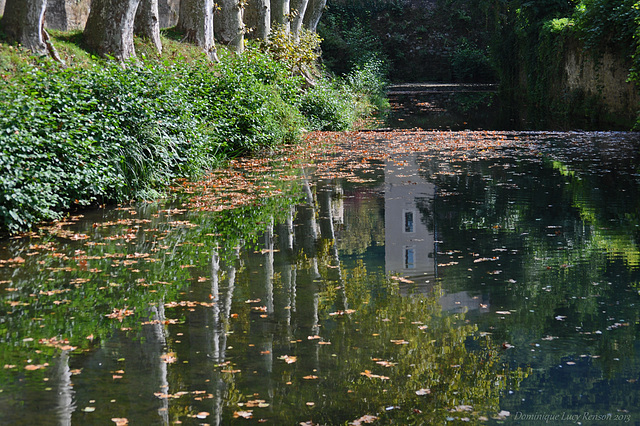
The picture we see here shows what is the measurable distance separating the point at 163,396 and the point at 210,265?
3.17 metres

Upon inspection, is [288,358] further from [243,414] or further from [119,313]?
[119,313]

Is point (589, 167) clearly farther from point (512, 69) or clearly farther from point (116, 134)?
point (512, 69)

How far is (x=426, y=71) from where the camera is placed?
5738 centimetres

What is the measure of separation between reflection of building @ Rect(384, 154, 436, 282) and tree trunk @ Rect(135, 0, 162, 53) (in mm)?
8271

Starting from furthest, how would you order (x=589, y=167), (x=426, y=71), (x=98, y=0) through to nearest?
(x=426, y=71) < (x=98, y=0) < (x=589, y=167)

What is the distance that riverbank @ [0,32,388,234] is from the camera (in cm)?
876

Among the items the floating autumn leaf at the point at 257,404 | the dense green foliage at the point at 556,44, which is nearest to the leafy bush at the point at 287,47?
the dense green foliage at the point at 556,44

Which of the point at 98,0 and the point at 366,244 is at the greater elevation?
the point at 98,0

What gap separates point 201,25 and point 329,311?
52.7 feet

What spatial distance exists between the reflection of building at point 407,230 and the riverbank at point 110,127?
3.70 m

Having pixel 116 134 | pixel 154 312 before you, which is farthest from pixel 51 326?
pixel 116 134

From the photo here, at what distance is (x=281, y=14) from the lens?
961 inches

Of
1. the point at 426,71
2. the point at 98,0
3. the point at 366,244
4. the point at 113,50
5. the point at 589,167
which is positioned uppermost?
the point at 426,71

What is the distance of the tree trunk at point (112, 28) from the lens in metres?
15.8
